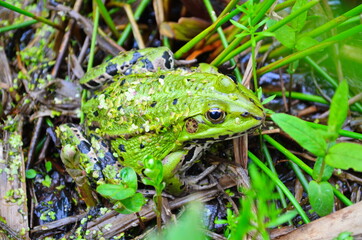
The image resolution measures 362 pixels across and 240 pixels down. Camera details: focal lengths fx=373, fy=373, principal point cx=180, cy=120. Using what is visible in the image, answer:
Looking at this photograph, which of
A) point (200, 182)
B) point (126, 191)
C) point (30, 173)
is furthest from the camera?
point (30, 173)

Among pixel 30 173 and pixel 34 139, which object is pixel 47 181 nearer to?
pixel 30 173

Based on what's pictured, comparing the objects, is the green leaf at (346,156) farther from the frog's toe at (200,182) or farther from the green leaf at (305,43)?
the frog's toe at (200,182)

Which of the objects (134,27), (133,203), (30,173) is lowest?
(30,173)

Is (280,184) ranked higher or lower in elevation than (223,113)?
lower

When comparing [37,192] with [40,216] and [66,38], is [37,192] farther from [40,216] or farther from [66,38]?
[66,38]

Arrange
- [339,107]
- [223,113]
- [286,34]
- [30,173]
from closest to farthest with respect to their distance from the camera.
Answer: [339,107] → [223,113] → [286,34] → [30,173]

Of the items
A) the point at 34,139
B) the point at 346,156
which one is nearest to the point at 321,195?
the point at 346,156

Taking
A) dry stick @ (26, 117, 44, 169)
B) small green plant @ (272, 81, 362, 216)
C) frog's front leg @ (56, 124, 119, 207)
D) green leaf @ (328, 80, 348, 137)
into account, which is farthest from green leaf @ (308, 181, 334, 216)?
dry stick @ (26, 117, 44, 169)
